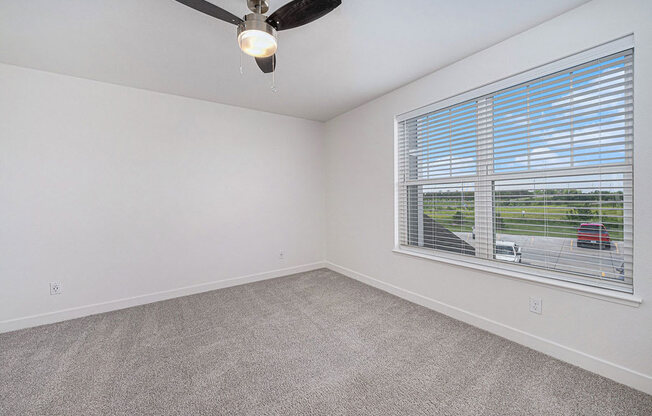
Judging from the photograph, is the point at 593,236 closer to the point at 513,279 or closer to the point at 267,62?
the point at 513,279

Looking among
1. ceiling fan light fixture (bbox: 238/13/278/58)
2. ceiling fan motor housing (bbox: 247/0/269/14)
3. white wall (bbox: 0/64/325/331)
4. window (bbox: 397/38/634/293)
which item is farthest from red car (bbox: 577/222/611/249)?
white wall (bbox: 0/64/325/331)

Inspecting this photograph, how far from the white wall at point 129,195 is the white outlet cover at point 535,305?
2.98m

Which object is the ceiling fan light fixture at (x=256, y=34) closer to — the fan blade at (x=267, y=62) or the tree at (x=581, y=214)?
the fan blade at (x=267, y=62)

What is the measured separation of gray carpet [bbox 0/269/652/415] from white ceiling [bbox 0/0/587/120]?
2.49 m

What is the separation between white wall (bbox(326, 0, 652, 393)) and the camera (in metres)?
1.58

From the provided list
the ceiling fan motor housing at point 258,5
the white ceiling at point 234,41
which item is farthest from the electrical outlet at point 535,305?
the ceiling fan motor housing at point 258,5

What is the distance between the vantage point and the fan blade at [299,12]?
1419mm

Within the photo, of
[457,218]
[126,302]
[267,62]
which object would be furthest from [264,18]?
[126,302]

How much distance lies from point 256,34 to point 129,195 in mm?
2487

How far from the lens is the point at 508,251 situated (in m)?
2.26

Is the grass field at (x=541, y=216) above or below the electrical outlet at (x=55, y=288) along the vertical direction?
above

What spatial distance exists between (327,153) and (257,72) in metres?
1.94

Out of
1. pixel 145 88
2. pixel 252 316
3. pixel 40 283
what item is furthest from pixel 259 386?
pixel 145 88

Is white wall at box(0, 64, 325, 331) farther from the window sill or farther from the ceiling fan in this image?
the window sill
